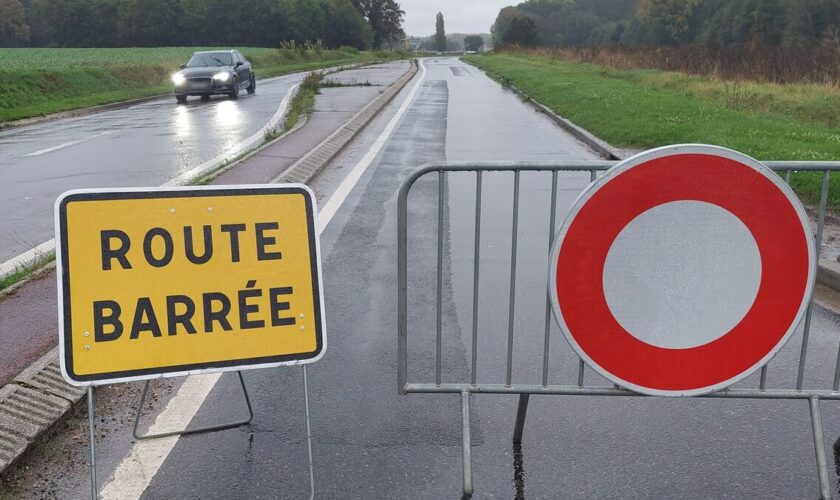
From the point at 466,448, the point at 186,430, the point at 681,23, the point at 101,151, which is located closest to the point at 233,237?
the point at 186,430

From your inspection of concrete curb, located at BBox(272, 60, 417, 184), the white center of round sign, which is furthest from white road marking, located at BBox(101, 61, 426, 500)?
concrete curb, located at BBox(272, 60, 417, 184)

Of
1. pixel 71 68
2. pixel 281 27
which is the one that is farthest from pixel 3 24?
pixel 71 68

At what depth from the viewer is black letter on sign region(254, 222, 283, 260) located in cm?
333

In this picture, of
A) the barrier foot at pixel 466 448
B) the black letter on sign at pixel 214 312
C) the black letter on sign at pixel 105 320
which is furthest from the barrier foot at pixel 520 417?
the black letter on sign at pixel 105 320

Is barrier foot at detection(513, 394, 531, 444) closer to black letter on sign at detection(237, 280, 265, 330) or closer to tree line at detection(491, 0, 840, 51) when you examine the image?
black letter on sign at detection(237, 280, 265, 330)

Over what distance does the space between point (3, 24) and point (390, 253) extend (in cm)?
12410

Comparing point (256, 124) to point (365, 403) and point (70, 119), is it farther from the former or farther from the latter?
point (365, 403)

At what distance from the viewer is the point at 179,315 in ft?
10.6

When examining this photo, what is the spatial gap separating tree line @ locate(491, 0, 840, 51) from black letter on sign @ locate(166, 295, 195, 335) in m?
24.1

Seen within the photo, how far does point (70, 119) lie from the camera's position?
21578 mm

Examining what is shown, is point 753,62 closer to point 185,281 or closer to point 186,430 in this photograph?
point 186,430

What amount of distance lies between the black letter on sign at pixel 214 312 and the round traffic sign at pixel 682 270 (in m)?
1.34

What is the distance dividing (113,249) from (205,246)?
0.36 m

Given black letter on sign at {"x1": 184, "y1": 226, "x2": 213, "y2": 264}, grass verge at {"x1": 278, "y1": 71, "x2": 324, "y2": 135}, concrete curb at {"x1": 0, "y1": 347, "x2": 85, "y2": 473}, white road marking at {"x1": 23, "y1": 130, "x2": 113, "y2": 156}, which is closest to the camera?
black letter on sign at {"x1": 184, "y1": 226, "x2": 213, "y2": 264}
